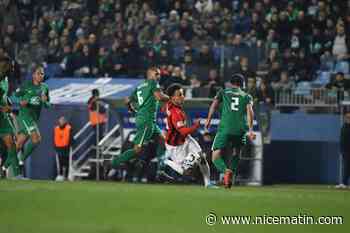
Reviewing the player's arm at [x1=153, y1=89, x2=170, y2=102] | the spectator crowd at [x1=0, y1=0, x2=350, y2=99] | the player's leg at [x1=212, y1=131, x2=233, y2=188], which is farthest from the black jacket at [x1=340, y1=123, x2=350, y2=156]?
the player's leg at [x1=212, y1=131, x2=233, y2=188]

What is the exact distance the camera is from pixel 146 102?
22625mm

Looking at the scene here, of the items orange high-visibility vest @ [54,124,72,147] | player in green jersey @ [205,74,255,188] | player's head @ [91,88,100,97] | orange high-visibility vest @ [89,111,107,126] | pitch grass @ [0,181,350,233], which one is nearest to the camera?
pitch grass @ [0,181,350,233]

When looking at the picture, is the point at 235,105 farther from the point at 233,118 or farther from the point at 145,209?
the point at 145,209

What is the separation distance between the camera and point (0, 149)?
2262cm

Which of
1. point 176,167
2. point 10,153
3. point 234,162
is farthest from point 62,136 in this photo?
point 234,162

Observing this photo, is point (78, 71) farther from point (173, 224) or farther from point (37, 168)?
point (173, 224)

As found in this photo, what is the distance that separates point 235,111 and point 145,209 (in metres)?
5.15

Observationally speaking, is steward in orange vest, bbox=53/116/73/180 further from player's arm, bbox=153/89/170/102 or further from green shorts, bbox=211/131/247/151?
green shorts, bbox=211/131/247/151

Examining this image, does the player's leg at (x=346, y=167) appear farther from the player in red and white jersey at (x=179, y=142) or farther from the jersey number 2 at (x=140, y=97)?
the jersey number 2 at (x=140, y=97)

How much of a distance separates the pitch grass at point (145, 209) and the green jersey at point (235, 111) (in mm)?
1940

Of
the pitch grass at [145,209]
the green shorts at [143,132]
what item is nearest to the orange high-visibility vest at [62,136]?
the green shorts at [143,132]

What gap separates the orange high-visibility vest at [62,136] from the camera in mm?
26172

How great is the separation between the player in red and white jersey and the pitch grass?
265cm

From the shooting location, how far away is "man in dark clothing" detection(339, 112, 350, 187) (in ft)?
81.1
